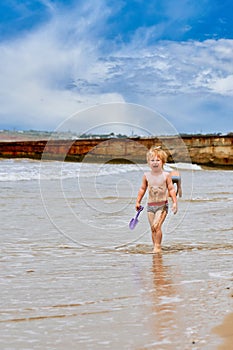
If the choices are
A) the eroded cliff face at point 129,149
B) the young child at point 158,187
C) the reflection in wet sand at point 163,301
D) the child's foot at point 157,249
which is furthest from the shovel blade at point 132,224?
the eroded cliff face at point 129,149

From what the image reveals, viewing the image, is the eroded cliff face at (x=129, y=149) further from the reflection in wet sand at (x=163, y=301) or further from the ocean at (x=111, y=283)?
the reflection in wet sand at (x=163, y=301)

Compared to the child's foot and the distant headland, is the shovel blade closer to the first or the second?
the child's foot

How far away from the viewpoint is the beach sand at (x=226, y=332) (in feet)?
7.12

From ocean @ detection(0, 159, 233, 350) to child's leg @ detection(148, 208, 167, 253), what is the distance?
0.13m

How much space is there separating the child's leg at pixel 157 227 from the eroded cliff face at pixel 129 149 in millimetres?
21437

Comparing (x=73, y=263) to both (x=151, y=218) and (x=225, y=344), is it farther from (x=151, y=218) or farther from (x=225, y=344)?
(x=225, y=344)

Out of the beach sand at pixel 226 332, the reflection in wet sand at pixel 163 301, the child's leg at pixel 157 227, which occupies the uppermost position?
the child's leg at pixel 157 227

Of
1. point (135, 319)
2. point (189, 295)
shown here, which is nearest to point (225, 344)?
point (135, 319)

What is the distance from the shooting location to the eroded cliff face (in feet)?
95.7

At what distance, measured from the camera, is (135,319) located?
262cm

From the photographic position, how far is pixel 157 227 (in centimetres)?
513

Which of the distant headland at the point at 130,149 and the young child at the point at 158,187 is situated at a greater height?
the distant headland at the point at 130,149

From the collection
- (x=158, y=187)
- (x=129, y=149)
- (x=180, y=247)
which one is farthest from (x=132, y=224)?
(x=129, y=149)

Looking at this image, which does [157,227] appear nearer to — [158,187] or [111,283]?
[158,187]
